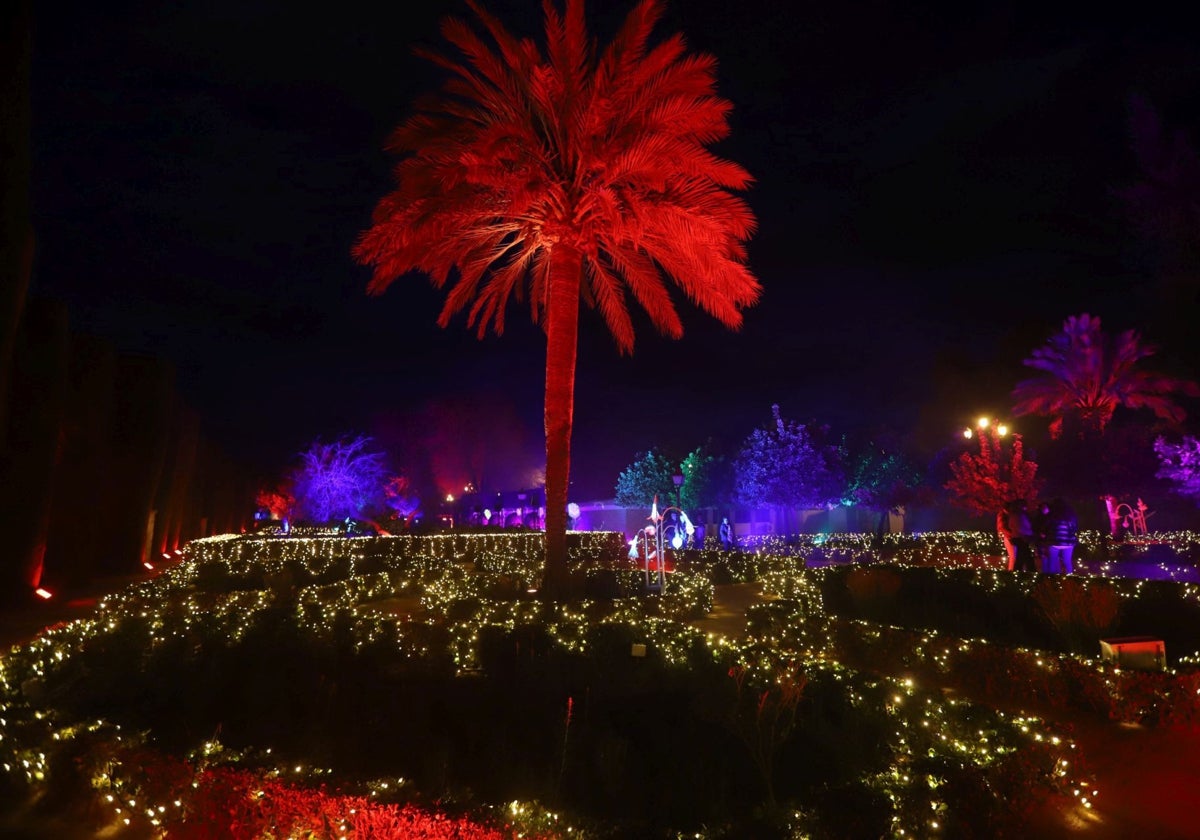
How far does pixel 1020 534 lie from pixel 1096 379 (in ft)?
101

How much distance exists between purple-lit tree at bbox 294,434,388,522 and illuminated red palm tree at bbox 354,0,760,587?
47844 millimetres

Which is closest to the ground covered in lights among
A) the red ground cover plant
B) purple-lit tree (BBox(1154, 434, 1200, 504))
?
the red ground cover plant

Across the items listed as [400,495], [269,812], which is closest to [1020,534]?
[269,812]

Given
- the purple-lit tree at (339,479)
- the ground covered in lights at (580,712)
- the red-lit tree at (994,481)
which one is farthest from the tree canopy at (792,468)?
the ground covered in lights at (580,712)

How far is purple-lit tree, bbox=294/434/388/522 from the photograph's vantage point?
192 feet

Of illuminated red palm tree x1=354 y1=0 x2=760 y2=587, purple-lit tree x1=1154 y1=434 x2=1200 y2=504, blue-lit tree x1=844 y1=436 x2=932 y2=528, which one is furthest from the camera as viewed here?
blue-lit tree x1=844 y1=436 x2=932 y2=528

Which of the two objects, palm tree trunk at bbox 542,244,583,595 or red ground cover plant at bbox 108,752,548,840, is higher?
palm tree trunk at bbox 542,244,583,595

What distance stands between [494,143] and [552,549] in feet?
23.3

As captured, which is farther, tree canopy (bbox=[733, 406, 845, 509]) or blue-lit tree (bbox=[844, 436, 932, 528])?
blue-lit tree (bbox=[844, 436, 932, 528])

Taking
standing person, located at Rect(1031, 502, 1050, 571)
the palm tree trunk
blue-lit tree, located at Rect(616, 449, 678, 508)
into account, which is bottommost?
standing person, located at Rect(1031, 502, 1050, 571)

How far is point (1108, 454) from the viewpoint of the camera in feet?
99.3

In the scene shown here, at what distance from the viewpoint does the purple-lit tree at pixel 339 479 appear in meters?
58.7

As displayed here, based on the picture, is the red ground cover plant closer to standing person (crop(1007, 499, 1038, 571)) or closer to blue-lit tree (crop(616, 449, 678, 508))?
standing person (crop(1007, 499, 1038, 571))

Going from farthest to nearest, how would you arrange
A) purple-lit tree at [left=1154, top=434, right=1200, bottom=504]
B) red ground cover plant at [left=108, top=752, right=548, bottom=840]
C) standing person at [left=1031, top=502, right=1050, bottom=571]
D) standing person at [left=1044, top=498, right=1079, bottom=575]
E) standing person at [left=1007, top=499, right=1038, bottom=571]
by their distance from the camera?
purple-lit tree at [left=1154, top=434, right=1200, bottom=504], standing person at [left=1007, top=499, right=1038, bottom=571], standing person at [left=1031, top=502, right=1050, bottom=571], standing person at [left=1044, top=498, right=1079, bottom=575], red ground cover plant at [left=108, top=752, right=548, bottom=840]
